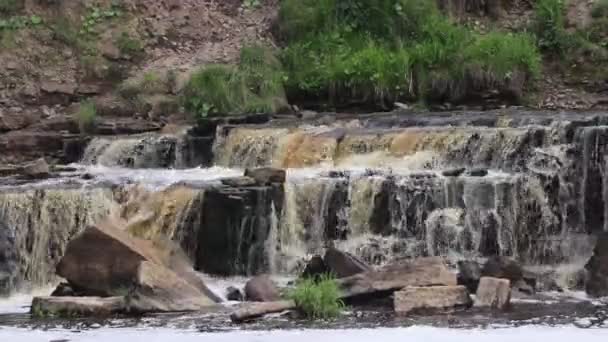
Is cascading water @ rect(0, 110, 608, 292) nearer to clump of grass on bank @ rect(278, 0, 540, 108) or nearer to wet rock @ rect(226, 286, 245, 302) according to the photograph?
wet rock @ rect(226, 286, 245, 302)

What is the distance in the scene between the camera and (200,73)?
18.7 meters

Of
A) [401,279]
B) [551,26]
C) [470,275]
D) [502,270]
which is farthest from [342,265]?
[551,26]

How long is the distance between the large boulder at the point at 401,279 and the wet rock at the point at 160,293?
48.9 inches

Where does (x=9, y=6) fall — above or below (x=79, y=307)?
above

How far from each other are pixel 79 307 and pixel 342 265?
2444 millimetres

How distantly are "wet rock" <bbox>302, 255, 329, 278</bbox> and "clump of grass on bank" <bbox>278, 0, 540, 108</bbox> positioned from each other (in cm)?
760

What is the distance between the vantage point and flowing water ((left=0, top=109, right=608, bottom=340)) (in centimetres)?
1244

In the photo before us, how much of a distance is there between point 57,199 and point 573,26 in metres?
10.9

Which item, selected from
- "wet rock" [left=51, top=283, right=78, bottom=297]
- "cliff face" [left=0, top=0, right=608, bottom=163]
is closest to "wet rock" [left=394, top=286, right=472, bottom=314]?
"wet rock" [left=51, top=283, right=78, bottom=297]

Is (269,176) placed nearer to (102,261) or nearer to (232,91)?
(102,261)

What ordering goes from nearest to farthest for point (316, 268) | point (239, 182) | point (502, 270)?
point (502, 270) → point (316, 268) → point (239, 182)

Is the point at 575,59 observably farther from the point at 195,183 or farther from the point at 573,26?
the point at 195,183

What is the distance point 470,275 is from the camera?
34.6 ft

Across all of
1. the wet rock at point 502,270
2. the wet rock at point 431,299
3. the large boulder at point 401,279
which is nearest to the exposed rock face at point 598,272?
the wet rock at point 502,270
